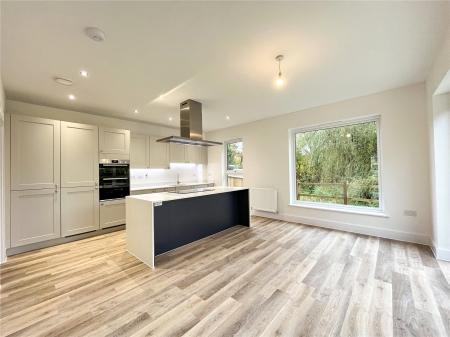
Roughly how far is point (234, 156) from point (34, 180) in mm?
4502

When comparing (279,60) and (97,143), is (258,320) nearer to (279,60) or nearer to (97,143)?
(279,60)

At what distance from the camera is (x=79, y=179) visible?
3766mm

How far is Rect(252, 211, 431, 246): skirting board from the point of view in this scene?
321 cm

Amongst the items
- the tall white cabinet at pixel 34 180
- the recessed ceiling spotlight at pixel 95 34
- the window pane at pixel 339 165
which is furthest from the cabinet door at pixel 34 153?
the window pane at pixel 339 165

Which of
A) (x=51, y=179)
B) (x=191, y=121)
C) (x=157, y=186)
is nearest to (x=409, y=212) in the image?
(x=191, y=121)

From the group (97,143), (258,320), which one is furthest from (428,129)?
(97,143)

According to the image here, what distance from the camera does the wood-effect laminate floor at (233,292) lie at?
63.2 inches

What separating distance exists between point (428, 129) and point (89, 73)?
495cm

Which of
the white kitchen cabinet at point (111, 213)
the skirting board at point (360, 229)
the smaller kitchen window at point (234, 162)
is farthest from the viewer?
the smaller kitchen window at point (234, 162)

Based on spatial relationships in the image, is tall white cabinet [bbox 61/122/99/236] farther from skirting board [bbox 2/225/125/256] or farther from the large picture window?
the large picture window

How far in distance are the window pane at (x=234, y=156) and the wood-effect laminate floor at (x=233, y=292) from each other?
10.1 ft

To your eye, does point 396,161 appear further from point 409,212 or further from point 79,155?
point 79,155

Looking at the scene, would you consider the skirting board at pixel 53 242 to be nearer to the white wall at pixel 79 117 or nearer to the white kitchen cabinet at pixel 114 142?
the white kitchen cabinet at pixel 114 142

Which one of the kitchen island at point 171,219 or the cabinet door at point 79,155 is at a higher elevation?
the cabinet door at point 79,155
